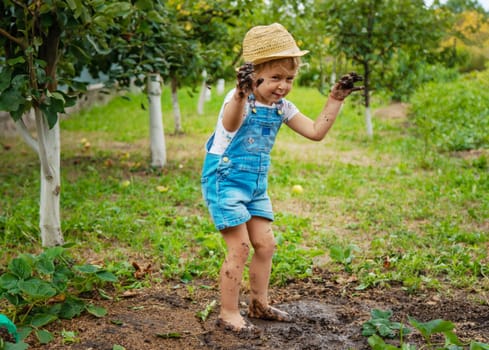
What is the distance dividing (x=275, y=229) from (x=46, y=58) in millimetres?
2055

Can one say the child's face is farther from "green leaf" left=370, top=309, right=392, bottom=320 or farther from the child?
"green leaf" left=370, top=309, right=392, bottom=320

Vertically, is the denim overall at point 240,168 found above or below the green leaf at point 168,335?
above

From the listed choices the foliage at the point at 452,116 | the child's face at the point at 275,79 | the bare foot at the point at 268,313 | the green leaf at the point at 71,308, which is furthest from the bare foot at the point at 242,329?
the foliage at the point at 452,116

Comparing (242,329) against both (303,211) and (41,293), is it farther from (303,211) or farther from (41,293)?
(303,211)

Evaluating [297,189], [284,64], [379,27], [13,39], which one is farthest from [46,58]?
[379,27]

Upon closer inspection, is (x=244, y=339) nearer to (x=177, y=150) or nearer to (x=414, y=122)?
(x=177, y=150)

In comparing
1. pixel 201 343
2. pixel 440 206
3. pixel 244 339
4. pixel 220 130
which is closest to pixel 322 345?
pixel 244 339

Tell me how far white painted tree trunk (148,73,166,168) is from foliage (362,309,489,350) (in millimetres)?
4528

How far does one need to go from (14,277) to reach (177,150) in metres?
5.75

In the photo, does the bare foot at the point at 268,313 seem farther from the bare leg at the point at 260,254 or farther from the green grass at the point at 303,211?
the green grass at the point at 303,211

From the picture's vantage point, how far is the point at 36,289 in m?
2.86

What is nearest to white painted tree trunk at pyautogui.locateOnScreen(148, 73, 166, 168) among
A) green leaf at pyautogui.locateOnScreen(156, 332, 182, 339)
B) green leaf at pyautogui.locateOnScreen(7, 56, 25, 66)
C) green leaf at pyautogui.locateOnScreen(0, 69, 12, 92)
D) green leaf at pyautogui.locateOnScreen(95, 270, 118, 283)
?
green leaf at pyautogui.locateOnScreen(0, 69, 12, 92)

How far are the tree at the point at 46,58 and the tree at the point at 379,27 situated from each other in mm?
6747

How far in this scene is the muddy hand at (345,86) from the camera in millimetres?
2928
